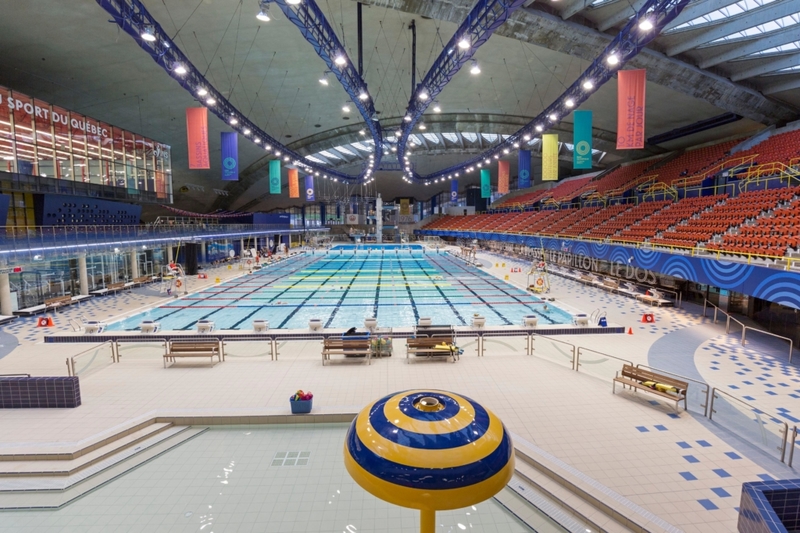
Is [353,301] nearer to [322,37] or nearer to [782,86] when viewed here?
[322,37]

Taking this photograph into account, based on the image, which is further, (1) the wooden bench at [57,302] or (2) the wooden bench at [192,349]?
(1) the wooden bench at [57,302]

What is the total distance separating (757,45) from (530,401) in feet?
58.0

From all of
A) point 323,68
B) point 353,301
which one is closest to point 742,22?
point 353,301

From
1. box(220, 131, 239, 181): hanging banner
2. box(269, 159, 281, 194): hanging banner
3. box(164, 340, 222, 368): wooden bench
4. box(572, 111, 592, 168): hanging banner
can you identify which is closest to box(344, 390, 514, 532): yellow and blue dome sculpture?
box(164, 340, 222, 368): wooden bench

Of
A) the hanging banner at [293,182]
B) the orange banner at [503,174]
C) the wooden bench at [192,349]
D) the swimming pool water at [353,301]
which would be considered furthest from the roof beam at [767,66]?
the hanging banner at [293,182]

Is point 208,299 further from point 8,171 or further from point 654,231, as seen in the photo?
point 654,231

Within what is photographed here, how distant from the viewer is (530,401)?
22.6 feet

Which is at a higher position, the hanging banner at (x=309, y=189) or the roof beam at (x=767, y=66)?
the roof beam at (x=767, y=66)

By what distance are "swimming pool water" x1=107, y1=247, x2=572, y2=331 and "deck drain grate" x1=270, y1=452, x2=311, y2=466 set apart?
7.81 metres

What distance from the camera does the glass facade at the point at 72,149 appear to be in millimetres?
18047

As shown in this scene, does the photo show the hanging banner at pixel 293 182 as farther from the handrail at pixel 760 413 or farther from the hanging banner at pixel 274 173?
the handrail at pixel 760 413

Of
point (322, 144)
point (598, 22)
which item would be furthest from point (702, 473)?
point (322, 144)

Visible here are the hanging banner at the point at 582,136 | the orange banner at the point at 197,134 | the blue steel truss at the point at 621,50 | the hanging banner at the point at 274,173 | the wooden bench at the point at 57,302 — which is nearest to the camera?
the blue steel truss at the point at 621,50

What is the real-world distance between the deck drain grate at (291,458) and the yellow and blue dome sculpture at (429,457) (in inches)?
116
